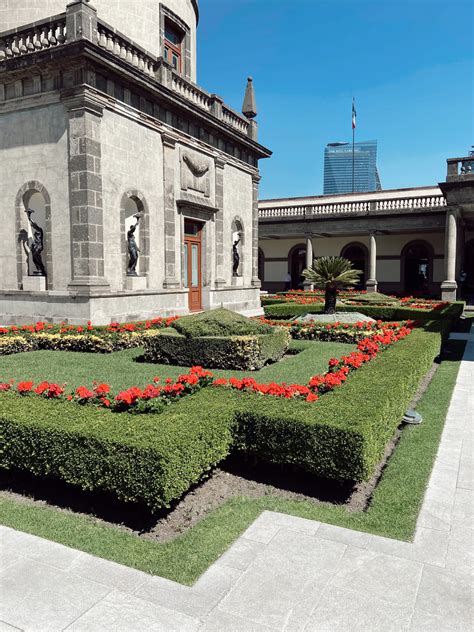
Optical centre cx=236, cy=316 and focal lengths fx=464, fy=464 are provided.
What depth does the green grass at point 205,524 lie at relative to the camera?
10.9ft

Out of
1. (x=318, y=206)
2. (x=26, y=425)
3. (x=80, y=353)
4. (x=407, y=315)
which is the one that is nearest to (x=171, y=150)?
(x=80, y=353)

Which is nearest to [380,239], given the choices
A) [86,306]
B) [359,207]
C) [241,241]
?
[359,207]

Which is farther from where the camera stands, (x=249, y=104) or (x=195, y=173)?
(x=249, y=104)

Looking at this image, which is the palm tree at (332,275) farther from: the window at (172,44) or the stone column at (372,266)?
the stone column at (372,266)

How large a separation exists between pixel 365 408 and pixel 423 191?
101 feet

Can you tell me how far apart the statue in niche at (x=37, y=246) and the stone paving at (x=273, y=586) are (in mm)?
11027

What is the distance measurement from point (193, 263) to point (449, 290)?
49.2ft

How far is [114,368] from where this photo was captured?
363 inches

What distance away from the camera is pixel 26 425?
430 cm

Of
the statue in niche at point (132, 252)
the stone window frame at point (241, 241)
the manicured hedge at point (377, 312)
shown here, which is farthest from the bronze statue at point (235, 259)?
the statue in niche at point (132, 252)

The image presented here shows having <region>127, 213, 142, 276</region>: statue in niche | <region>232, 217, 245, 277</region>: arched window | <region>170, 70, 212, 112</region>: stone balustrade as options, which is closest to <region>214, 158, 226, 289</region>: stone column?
<region>232, 217, 245, 277</region>: arched window

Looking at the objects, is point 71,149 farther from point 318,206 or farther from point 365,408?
point 318,206

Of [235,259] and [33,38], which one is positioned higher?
[33,38]

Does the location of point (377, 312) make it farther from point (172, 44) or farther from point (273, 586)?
point (273, 586)
